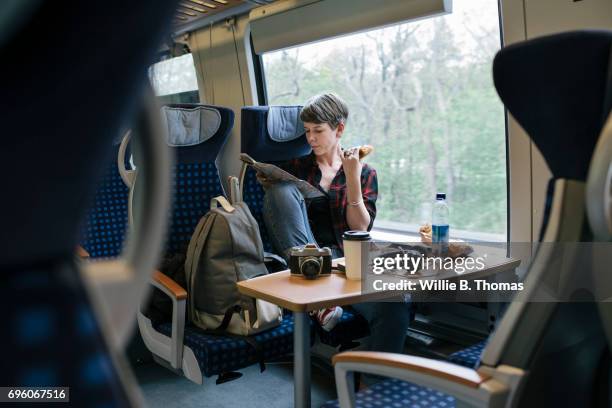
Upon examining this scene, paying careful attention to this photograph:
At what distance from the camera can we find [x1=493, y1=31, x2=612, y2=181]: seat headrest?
854 millimetres

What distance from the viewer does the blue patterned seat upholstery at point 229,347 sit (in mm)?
1935

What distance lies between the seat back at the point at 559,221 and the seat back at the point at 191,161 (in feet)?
5.56

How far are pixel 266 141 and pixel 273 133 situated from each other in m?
0.06

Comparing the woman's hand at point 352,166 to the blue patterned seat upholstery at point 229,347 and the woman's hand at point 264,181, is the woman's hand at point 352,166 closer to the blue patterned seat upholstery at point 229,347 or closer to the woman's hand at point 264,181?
the woman's hand at point 264,181

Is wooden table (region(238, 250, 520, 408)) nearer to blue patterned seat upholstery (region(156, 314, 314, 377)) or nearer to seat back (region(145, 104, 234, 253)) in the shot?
blue patterned seat upholstery (region(156, 314, 314, 377))

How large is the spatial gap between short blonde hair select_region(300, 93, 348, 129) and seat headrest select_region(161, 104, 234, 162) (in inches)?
15.0

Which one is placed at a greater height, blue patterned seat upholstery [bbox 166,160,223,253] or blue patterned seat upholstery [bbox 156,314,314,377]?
blue patterned seat upholstery [bbox 166,160,223,253]

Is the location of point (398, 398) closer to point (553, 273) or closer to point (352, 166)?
point (553, 273)

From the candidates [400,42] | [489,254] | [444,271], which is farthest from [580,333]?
[400,42]

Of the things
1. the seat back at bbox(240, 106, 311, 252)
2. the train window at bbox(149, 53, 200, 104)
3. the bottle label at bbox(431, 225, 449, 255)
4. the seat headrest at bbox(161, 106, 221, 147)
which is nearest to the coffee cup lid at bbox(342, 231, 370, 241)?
the bottle label at bbox(431, 225, 449, 255)

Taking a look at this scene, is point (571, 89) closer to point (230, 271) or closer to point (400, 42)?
point (230, 271)

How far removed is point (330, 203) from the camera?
2.67 m

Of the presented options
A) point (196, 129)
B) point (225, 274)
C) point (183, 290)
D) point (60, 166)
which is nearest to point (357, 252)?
point (225, 274)

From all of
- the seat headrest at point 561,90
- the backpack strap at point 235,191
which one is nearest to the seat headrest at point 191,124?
the backpack strap at point 235,191
